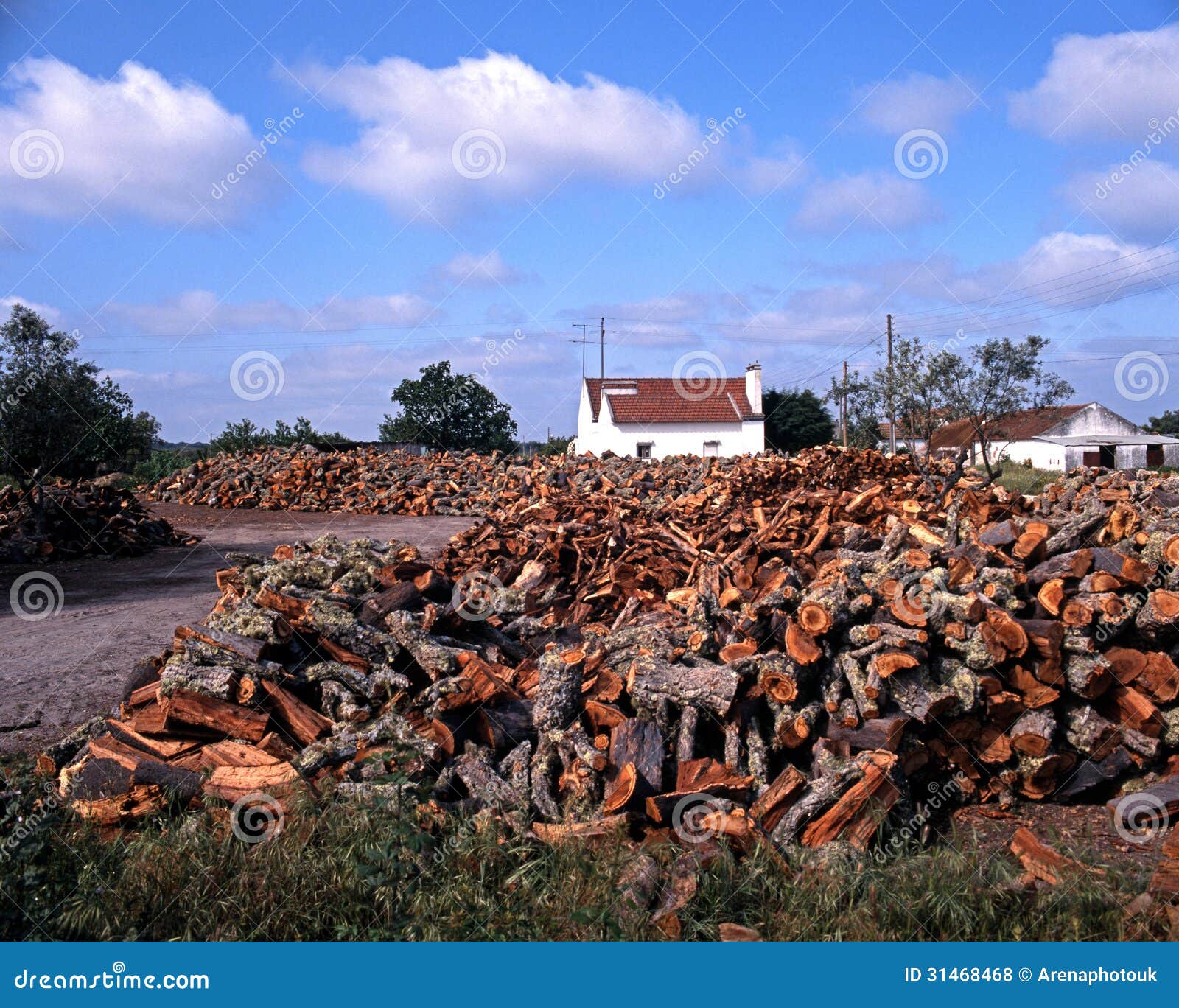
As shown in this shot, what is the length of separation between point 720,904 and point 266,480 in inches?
921

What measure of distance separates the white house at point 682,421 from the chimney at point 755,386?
0.03 m

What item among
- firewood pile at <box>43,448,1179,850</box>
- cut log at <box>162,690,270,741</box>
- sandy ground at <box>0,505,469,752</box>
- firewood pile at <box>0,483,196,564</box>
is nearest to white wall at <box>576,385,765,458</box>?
sandy ground at <box>0,505,469,752</box>

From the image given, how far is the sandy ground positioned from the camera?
20.9 ft

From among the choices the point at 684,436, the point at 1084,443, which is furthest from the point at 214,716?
the point at 1084,443

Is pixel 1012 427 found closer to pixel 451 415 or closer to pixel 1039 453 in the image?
pixel 1039 453

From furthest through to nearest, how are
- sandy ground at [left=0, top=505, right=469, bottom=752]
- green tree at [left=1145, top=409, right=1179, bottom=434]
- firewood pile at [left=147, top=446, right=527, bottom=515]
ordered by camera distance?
green tree at [left=1145, top=409, right=1179, bottom=434] → firewood pile at [left=147, top=446, right=527, bottom=515] → sandy ground at [left=0, top=505, right=469, bottom=752]

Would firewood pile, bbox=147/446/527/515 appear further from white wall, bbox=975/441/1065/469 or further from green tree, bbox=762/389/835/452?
white wall, bbox=975/441/1065/469

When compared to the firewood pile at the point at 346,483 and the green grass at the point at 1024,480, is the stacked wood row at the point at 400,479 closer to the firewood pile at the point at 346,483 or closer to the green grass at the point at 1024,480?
the firewood pile at the point at 346,483

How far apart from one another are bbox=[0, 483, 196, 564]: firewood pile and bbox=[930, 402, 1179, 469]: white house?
3706 centimetres

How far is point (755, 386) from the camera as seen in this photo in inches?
1658

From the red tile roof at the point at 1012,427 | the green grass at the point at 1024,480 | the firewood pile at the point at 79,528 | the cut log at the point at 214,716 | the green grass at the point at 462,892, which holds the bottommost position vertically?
the green grass at the point at 462,892

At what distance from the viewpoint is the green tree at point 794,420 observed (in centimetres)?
4731

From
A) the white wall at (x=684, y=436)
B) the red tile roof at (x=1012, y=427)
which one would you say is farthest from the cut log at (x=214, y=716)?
the white wall at (x=684, y=436)

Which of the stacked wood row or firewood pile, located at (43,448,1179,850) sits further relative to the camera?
the stacked wood row
